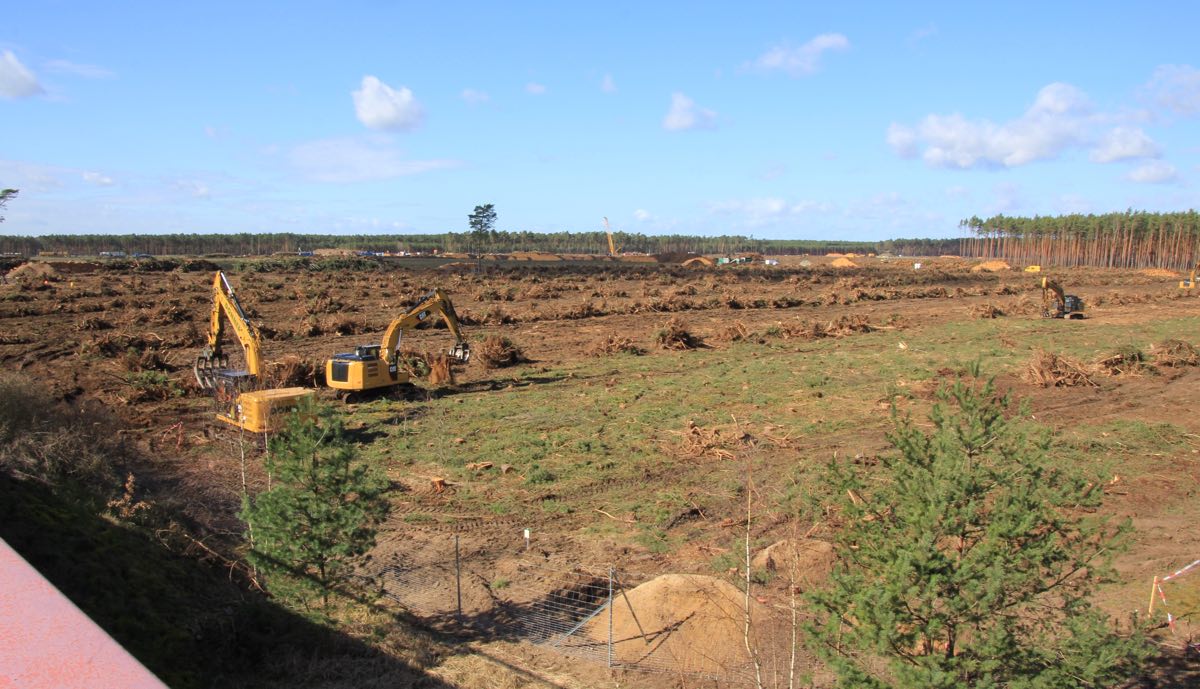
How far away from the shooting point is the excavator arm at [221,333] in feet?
63.3

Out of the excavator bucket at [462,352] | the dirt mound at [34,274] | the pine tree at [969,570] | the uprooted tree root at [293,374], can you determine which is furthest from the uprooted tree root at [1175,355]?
the dirt mound at [34,274]

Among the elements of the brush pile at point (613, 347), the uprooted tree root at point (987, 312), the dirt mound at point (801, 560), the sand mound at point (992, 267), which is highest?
the sand mound at point (992, 267)

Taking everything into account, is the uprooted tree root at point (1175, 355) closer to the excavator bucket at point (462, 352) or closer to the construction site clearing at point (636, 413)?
the construction site clearing at point (636, 413)

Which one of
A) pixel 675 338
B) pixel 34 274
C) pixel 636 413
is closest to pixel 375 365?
A: pixel 636 413

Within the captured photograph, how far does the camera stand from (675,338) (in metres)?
32.7

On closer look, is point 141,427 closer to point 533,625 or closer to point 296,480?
point 296,480

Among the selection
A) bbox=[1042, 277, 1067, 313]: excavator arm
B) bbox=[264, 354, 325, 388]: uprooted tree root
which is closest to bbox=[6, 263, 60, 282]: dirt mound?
bbox=[264, 354, 325, 388]: uprooted tree root

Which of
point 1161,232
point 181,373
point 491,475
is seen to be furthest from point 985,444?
point 1161,232

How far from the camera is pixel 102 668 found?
10.8 ft

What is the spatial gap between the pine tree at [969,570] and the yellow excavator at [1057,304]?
138ft

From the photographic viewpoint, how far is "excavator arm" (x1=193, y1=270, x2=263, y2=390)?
19.3 m

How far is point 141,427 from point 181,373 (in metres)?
7.17

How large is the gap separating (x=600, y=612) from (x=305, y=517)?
12.5ft

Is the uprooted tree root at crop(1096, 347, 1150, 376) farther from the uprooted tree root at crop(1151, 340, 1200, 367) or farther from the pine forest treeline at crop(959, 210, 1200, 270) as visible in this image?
the pine forest treeline at crop(959, 210, 1200, 270)
